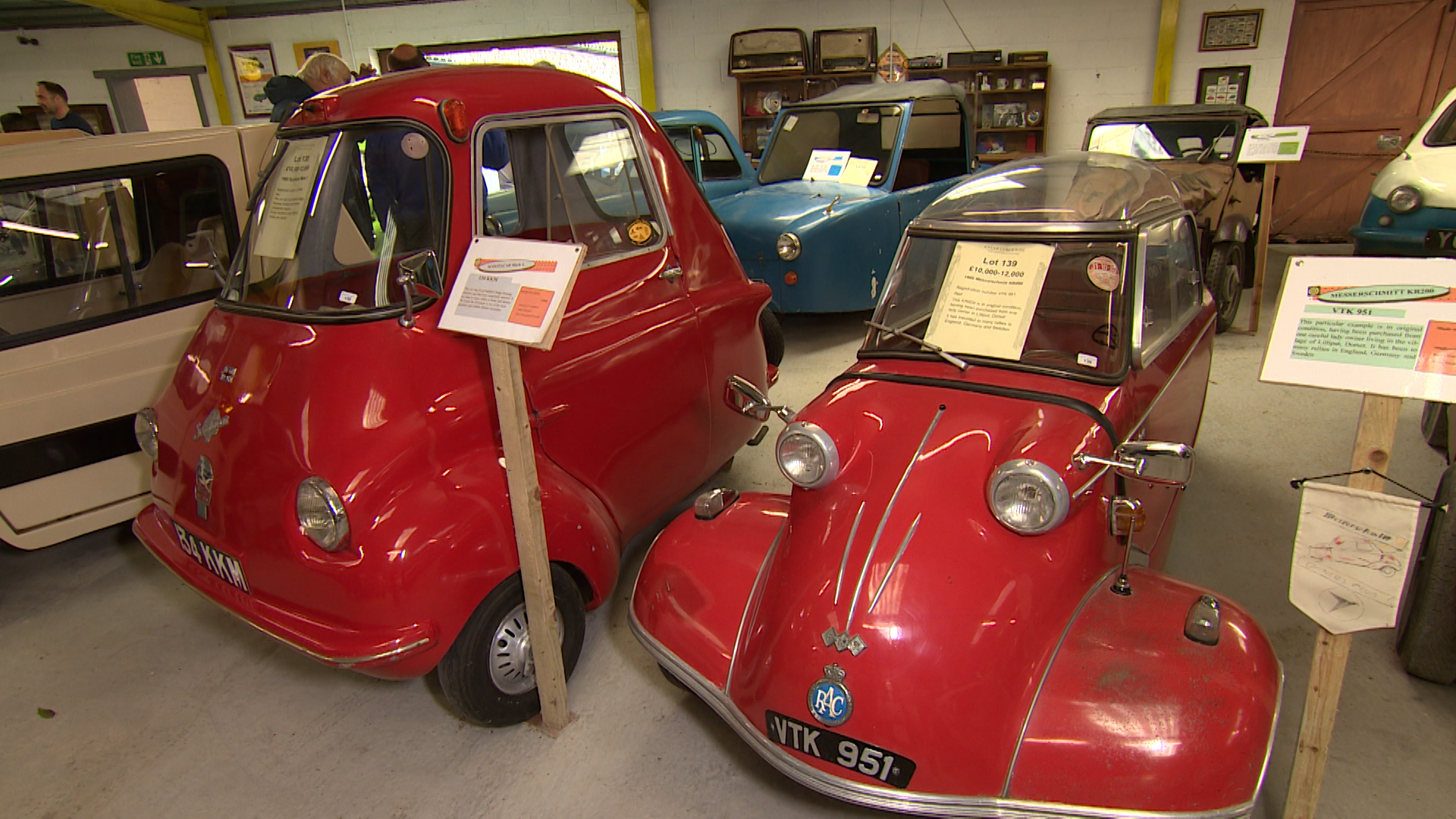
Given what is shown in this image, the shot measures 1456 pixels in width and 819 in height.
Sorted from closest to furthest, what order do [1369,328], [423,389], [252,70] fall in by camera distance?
[1369,328] < [423,389] < [252,70]

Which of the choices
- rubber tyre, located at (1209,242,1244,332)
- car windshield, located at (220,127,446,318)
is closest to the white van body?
car windshield, located at (220,127,446,318)

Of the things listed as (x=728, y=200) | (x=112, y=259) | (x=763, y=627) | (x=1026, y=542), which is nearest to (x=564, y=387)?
(x=763, y=627)

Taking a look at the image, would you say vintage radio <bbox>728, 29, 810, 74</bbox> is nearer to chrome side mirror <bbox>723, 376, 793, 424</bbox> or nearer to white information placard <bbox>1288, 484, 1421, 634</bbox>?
chrome side mirror <bbox>723, 376, 793, 424</bbox>

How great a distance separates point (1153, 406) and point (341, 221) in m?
2.69

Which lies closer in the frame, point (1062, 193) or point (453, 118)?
point (453, 118)

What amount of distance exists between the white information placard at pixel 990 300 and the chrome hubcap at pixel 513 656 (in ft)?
5.00

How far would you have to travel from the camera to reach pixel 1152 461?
1.91m

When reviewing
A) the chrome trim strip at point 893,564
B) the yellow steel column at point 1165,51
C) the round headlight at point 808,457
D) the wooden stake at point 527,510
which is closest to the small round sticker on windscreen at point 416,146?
the wooden stake at point 527,510

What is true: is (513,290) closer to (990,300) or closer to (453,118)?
(453,118)

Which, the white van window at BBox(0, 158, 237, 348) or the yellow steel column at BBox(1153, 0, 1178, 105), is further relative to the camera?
the yellow steel column at BBox(1153, 0, 1178, 105)

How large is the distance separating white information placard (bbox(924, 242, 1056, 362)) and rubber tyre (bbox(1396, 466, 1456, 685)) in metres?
1.20

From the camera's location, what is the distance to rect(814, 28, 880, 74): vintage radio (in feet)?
31.9

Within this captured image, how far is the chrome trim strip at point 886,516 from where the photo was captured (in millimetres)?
1881

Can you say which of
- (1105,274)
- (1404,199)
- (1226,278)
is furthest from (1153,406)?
(1226,278)
